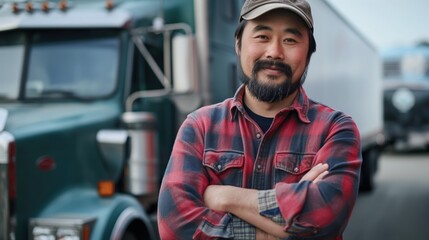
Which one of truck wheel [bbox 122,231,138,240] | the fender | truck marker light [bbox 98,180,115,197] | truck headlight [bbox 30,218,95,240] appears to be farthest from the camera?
truck marker light [bbox 98,180,115,197]

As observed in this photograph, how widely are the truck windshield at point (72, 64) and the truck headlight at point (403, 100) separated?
14.3 meters

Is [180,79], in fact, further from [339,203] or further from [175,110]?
[339,203]

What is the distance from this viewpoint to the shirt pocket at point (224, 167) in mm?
1955

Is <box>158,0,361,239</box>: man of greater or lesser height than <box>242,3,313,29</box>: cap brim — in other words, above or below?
below

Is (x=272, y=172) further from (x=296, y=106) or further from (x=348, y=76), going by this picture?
(x=348, y=76)

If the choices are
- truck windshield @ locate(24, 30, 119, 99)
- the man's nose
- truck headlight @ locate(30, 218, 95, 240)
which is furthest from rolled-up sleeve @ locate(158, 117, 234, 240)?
truck windshield @ locate(24, 30, 119, 99)

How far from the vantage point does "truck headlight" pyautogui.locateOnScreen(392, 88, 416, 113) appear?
17.3 metres

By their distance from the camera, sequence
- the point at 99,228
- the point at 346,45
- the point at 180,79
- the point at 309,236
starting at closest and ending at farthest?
the point at 309,236
the point at 99,228
the point at 180,79
the point at 346,45

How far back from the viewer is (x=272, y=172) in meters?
1.94

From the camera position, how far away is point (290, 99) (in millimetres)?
2037

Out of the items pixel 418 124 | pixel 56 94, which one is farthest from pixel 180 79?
pixel 418 124

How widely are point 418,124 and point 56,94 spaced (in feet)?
47.9

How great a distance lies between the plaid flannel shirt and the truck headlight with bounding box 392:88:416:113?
16.1 meters

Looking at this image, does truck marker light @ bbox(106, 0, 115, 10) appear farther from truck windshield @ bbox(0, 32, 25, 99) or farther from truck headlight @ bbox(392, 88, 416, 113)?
truck headlight @ bbox(392, 88, 416, 113)
